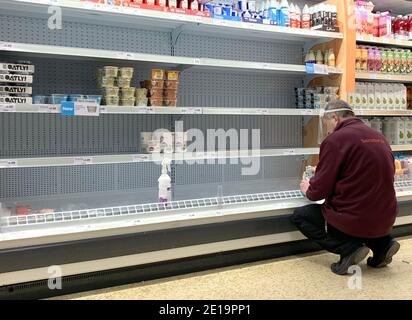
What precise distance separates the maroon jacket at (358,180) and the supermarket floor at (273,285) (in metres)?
0.31

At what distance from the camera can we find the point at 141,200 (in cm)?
292

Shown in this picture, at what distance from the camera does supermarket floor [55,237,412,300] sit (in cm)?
240

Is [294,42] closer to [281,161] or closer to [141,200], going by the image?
[281,161]

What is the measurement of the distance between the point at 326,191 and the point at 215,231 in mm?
749

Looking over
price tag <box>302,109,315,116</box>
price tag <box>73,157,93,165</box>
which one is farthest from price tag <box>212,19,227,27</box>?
price tag <box>73,157,93,165</box>

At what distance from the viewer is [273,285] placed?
2.54m

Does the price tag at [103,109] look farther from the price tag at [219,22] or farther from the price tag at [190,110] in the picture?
the price tag at [219,22]

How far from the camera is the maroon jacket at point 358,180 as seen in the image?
102 inches

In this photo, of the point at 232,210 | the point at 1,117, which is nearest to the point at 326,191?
the point at 232,210

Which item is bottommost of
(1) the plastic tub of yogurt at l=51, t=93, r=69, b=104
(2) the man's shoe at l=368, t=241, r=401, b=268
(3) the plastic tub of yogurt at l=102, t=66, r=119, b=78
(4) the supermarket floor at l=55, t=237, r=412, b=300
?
(4) the supermarket floor at l=55, t=237, r=412, b=300

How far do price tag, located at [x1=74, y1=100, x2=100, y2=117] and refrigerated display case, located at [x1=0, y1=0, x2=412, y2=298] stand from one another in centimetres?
5

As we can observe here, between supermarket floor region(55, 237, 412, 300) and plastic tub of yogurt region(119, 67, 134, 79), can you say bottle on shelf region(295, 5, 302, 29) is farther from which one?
supermarket floor region(55, 237, 412, 300)

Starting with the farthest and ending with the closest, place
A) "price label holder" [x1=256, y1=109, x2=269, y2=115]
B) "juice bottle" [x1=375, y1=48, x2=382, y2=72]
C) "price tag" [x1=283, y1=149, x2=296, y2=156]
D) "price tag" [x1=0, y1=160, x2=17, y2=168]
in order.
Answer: "juice bottle" [x1=375, y1=48, x2=382, y2=72] → "price tag" [x1=283, y1=149, x2=296, y2=156] → "price label holder" [x1=256, y1=109, x2=269, y2=115] → "price tag" [x1=0, y1=160, x2=17, y2=168]

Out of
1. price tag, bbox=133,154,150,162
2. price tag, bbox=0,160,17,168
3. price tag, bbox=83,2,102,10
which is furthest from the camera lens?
price tag, bbox=133,154,150,162
